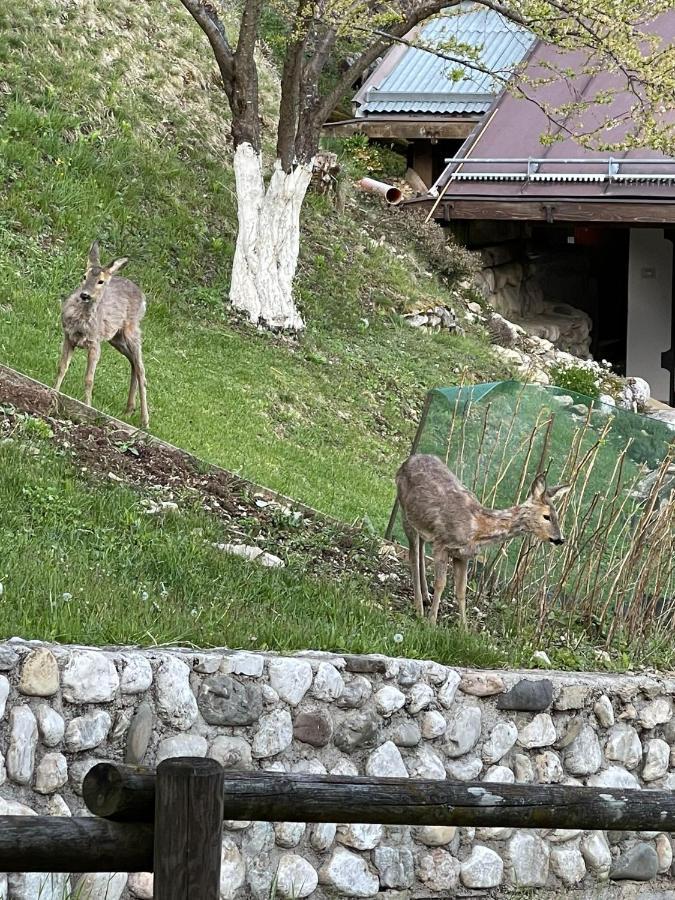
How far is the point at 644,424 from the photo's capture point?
11359 millimetres

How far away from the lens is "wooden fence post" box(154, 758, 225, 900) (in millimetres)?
3773

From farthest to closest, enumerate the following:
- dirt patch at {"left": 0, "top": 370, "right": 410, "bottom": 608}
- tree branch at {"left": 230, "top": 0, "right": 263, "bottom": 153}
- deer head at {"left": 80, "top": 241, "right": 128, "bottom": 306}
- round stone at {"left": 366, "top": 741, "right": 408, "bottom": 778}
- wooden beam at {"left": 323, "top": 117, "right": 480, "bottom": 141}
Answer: wooden beam at {"left": 323, "top": 117, "right": 480, "bottom": 141} < tree branch at {"left": 230, "top": 0, "right": 263, "bottom": 153} < deer head at {"left": 80, "top": 241, "right": 128, "bottom": 306} < dirt patch at {"left": 0, "top": 370, "right": 410, "bottom": 608} < round stone at {"left": 366, "top": 741, "right": 408, "bottom": 778}

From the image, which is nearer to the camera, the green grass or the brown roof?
the green grass

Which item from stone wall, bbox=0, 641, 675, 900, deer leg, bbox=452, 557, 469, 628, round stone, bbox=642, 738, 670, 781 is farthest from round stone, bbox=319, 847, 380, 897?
round stone, bbox=642, 738, 670, 781

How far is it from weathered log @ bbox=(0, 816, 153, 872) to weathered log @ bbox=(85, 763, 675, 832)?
56 mm

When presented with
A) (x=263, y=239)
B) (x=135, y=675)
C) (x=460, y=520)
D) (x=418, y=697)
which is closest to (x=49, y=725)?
(x=135, y=675)

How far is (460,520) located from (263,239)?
34.1 ft

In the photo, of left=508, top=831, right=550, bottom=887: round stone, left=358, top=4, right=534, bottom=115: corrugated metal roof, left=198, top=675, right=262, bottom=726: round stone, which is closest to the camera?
left=198, top=675, right=262, bottom=726: round stone

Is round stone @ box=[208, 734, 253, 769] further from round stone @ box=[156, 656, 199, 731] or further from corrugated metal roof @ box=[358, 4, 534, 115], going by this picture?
corrugated metal roof @ box=[358, 4, 534, 115]

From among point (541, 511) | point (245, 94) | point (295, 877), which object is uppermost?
point (245, 94)

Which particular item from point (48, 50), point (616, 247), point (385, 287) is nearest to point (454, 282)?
point (385, 287)

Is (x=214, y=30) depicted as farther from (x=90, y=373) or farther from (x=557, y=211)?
(x=557, y=211)

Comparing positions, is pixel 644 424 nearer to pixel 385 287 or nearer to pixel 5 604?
pixel 5 604

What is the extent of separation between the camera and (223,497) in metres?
11.1
